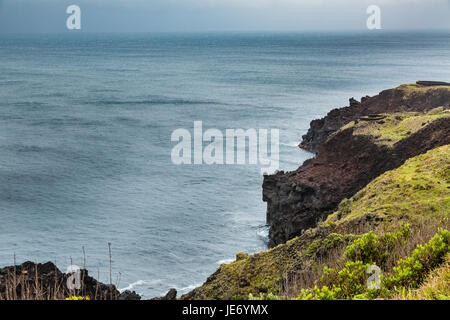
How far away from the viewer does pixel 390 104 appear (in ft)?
156

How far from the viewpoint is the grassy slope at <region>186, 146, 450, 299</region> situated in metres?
12.8

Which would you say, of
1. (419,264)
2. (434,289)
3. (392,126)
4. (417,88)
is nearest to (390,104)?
(417,88)

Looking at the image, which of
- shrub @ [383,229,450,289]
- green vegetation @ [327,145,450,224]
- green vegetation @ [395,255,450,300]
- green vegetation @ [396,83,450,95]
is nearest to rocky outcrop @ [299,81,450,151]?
green vegetation @ [396,83,450,95]

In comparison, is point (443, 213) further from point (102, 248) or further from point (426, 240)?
point (102, 248)

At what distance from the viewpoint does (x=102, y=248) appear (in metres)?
29.6

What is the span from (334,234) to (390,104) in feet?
123

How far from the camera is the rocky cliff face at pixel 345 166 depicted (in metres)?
25.7

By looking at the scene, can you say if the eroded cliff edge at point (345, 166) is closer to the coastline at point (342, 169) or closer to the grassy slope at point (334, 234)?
the coastline at point (342, 169)

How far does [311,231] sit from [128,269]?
15075mm

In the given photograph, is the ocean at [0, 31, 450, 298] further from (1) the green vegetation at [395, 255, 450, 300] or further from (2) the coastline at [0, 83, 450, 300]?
(1) the green vegetation at [395, 255, 450, 300]

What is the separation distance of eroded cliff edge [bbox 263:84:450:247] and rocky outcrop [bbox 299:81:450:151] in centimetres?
1192

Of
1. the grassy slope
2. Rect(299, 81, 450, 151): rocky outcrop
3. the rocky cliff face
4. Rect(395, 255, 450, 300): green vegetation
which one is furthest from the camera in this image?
Rect(299, 81, 450, 151): rocky outcrop

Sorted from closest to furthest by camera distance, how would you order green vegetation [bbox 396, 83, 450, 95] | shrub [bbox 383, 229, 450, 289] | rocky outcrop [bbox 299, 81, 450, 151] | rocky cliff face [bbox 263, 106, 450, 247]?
shrub [bbox 383, 229, 450, 289] → rocky cliff face [bbox 263, 106, 450, 247] → rocky outcrop [bbox 299, 81, 450, 151] → green vegetation [bbox 396, 83, 450, 95]
